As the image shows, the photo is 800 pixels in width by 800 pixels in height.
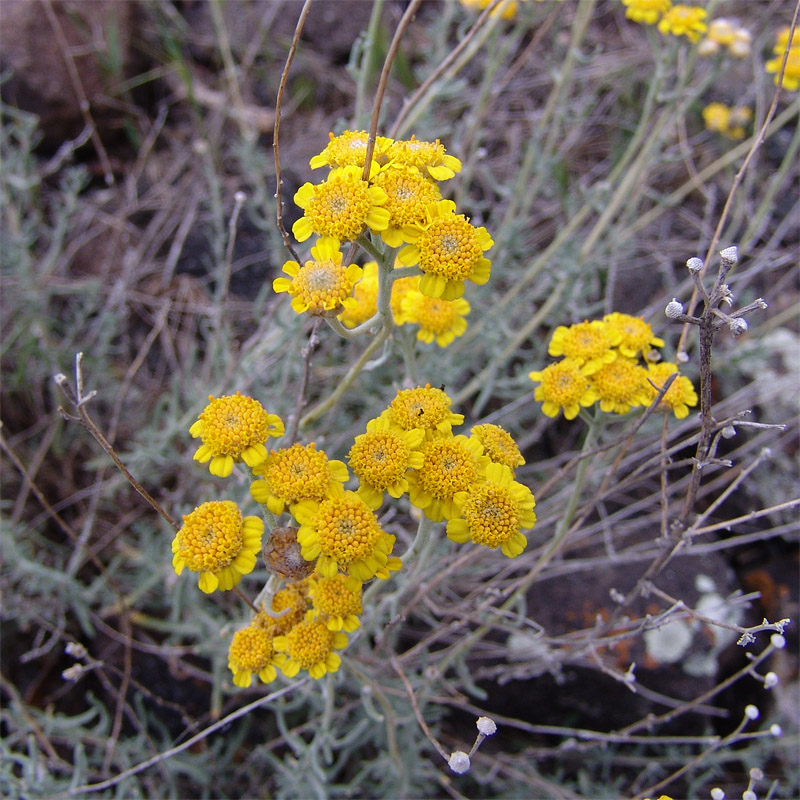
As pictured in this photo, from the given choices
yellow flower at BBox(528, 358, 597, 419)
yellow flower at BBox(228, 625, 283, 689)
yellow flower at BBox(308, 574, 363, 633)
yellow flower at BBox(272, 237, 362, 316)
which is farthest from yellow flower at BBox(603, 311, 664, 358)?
yellow flower at BBox(228, 625, 283, 689)

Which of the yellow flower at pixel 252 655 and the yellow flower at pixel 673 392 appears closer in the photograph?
the yellow flower at pixel 252 655

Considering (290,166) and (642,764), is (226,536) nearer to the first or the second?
(642,764)

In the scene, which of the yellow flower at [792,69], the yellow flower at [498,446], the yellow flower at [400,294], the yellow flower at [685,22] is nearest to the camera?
the yellow flower at [498,446]

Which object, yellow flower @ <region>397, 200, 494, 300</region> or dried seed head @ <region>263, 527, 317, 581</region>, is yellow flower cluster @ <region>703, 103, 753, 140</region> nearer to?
yellow flower @ <region>397, 200, 494, 300</region>

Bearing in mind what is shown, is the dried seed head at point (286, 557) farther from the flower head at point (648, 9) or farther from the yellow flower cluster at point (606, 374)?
the flower head at point (648, 9)

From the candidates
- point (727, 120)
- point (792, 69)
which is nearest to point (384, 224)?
point (792, 69)

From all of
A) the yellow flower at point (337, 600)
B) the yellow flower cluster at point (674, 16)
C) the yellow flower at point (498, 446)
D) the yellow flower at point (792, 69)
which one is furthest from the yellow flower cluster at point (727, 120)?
the yellow flower at point (337, 600)

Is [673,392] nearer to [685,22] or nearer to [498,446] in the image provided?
[498,446]
